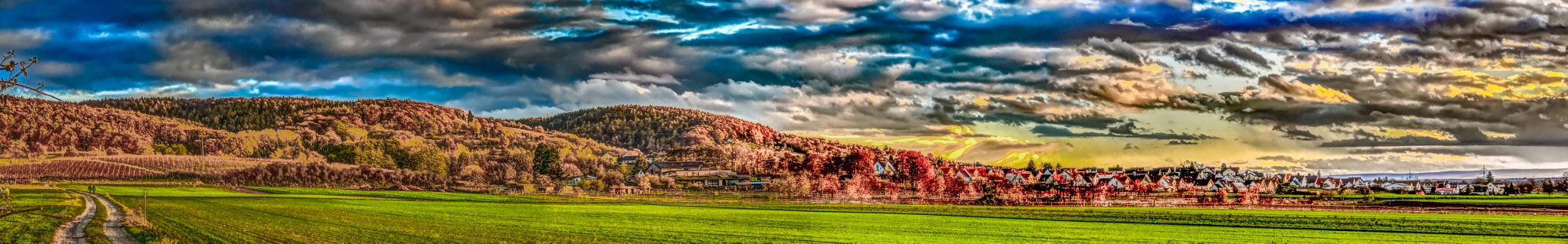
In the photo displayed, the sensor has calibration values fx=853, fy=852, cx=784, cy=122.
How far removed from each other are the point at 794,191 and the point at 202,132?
148m

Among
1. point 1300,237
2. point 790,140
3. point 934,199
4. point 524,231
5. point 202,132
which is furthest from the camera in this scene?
point 790,140

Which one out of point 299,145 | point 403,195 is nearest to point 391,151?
point 299,145

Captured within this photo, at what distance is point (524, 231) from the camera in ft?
126

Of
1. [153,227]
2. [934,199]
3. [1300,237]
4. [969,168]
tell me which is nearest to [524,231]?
[153,227]

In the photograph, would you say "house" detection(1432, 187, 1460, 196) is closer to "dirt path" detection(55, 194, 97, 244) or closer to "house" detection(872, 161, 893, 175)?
"house" detection(872, 161, 893, 175)

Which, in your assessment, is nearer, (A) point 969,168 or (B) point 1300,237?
(B) point 1300,237

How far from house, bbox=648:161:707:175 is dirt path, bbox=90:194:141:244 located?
83.3 meters

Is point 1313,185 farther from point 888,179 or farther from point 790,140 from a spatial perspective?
point 888,179

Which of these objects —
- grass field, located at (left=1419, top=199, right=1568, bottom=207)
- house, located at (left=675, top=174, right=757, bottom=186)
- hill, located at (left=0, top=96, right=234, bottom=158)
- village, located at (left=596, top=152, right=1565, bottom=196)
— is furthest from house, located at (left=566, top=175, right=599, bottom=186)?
grass field, located at (left=1419, top=199, right=1568, bottom=207)

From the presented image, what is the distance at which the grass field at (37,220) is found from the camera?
3242 centimetres

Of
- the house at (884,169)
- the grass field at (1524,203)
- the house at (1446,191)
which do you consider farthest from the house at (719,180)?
the house at (1446,191)

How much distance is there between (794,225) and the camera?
146 ft

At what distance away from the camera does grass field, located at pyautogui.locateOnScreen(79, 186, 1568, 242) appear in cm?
3516

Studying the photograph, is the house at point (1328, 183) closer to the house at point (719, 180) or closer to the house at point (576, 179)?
the house at point (719, 180)
